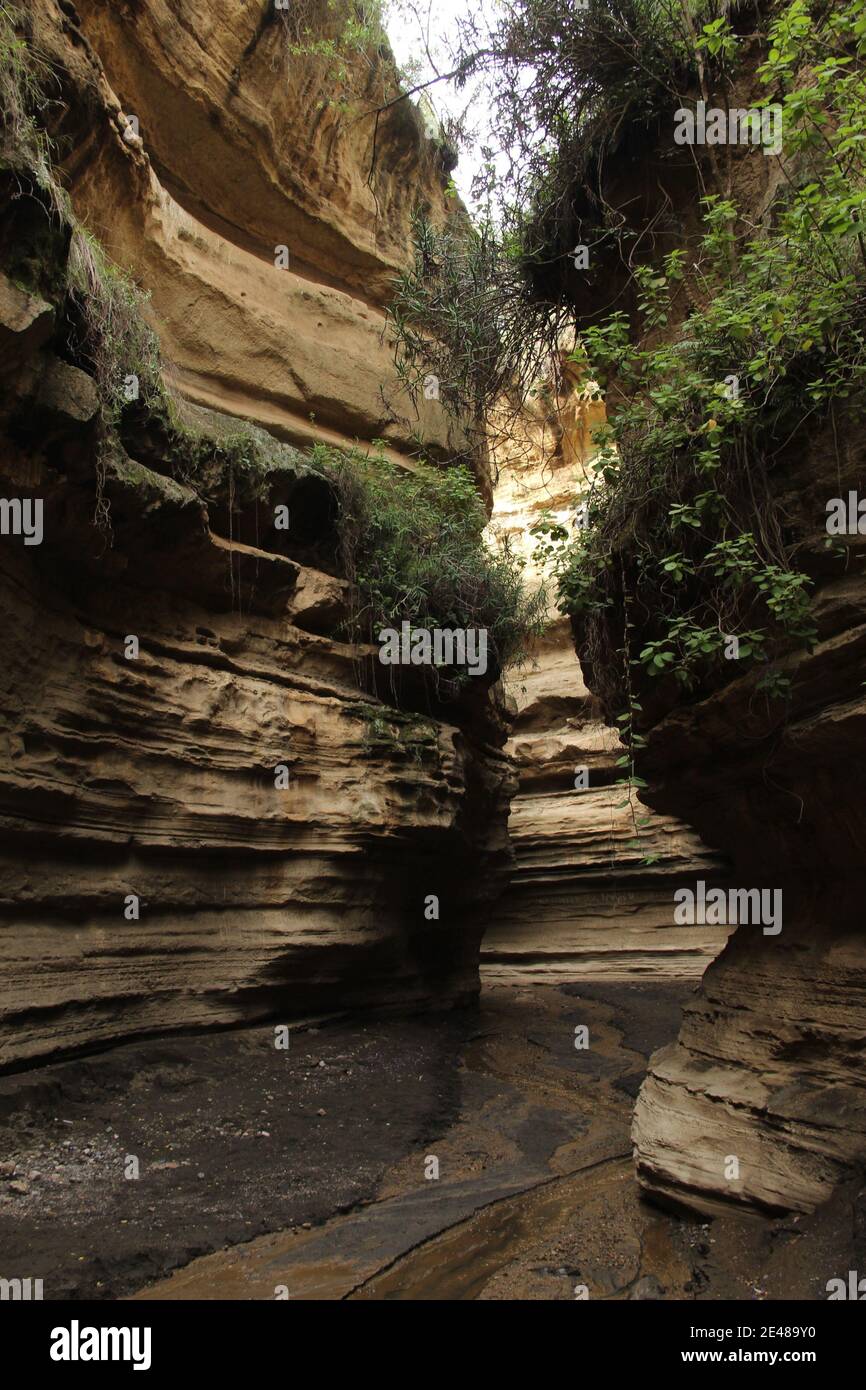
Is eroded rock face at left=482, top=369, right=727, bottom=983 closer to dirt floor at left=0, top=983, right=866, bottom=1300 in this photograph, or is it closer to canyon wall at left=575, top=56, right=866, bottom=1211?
dirt floor at left=0, top=983, right=866, bottom=1300

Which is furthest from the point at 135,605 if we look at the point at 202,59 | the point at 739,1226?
the point at 202,59

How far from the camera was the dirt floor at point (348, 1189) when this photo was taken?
4.55 m

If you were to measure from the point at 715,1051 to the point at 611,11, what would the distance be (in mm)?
7406

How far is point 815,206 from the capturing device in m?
4.93

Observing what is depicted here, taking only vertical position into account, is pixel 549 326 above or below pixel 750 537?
above

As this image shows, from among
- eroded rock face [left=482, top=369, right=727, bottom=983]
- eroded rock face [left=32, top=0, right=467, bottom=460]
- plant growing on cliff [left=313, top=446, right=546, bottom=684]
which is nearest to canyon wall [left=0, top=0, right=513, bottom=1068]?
eroded rock face [left=32, top=0, right=467, bottom=460]

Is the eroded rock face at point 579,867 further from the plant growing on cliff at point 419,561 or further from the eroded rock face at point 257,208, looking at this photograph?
the eroded rock face at point 257,208

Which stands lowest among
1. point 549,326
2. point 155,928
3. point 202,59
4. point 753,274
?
point 155,928

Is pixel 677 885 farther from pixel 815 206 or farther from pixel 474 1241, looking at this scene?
pixel 815 206

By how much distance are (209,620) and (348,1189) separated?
5030mm

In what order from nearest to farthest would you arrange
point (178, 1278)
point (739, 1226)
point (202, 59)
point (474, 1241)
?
point (178, 1278) < point (739, 1226) < point (474, 1241) < point (202, 59)

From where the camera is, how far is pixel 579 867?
53.8 feet

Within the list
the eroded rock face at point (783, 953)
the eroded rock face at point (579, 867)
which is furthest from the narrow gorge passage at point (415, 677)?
the eroded rock face at point (579, 867)

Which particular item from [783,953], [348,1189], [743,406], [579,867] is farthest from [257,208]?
[348,1189]
